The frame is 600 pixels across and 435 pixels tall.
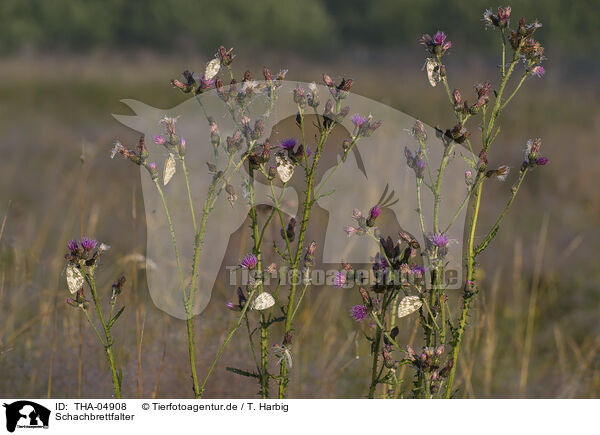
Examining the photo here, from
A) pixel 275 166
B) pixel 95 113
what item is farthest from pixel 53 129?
pixel 275 166

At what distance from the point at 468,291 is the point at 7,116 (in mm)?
12552

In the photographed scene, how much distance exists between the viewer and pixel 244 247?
2701 mm

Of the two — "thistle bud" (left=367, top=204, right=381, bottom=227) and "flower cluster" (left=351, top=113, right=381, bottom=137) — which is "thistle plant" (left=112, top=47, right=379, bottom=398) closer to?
"flower cluster" (left=351, top=113, right=381, bottom=137)

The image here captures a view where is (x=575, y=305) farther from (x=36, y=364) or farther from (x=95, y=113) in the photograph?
(x=95, y=113)

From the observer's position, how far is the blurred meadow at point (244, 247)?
A: 7.58 feet

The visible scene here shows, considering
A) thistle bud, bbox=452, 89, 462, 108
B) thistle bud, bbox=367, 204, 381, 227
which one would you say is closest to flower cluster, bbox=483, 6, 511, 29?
thistle bud, bbox=452, 89, 462, 108

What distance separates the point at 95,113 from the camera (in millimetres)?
13688

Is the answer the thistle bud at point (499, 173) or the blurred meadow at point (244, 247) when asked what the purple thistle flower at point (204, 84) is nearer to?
the blurred meadow at point (244, 247)

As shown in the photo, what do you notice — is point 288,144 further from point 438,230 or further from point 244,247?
point 244,247
